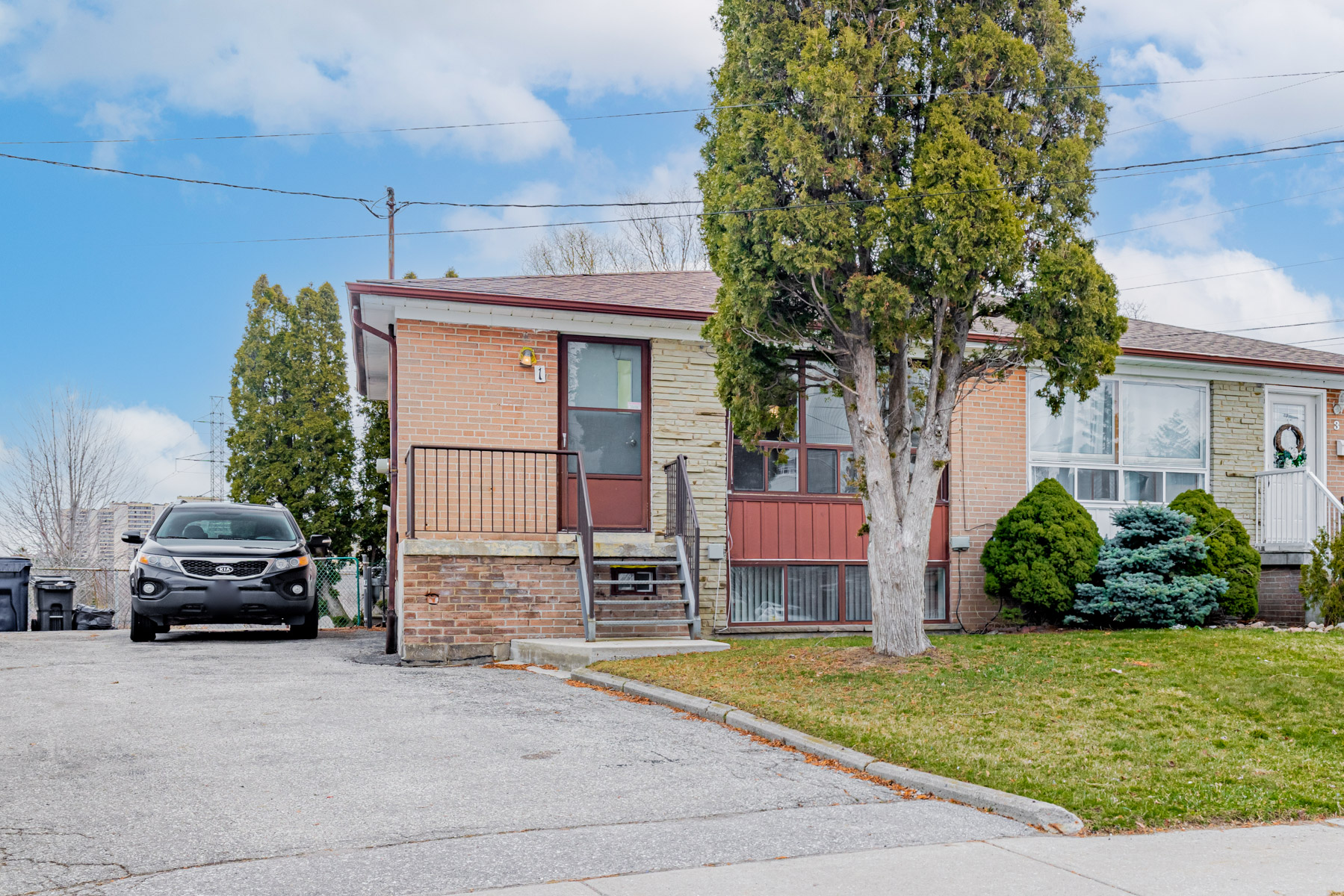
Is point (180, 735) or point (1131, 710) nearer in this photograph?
point (180, 735)

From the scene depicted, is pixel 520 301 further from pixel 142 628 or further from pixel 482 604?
pixel 142 628

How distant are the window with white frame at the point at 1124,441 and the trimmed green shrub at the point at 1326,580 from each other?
2.54 m

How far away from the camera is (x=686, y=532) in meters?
12.0

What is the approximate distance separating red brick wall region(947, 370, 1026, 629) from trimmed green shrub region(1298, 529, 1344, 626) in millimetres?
3343

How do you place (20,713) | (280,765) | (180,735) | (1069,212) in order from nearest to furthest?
(280,765) → (180,735) → (20,713) → (1069,212)

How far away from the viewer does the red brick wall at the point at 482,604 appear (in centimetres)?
1061

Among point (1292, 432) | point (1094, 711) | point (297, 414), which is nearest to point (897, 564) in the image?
point (1094, 711)

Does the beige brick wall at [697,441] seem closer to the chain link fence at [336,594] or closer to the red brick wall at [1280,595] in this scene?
the red brick wall at [1280,595]

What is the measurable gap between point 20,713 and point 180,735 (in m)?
1.52

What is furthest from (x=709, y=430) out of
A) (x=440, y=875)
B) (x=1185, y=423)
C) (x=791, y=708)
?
(x=440, y=875)

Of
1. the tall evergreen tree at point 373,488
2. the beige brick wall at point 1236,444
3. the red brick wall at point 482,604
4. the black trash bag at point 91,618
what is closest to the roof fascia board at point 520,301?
the red brick wall at point 482,604

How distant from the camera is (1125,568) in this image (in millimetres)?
12656

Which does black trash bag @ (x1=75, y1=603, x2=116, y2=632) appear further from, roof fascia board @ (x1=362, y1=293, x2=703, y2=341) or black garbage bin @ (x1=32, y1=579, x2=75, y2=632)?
roof fascia board @ (x1=362, y1=293, x2=703, y2=341)

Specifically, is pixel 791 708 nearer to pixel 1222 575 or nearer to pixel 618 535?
pixel 618 535
